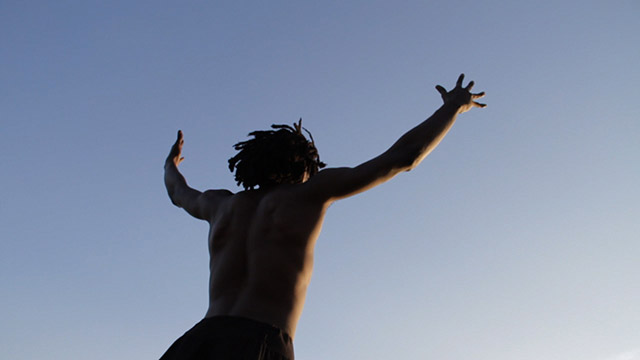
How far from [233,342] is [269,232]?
1.99 feet

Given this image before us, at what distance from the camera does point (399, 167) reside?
3.44 metres

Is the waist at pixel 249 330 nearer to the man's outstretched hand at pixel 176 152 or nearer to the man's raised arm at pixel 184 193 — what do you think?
the man's raised arm at pixel 184 193

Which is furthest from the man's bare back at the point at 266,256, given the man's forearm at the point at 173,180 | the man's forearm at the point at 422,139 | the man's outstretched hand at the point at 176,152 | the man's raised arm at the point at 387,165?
the man's outstretched hand at the point at 176,152

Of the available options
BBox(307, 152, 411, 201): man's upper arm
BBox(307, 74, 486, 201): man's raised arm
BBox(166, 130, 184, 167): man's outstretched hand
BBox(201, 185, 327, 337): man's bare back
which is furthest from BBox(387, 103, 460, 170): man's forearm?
BBox(166, 130, 184, 167): man's outstretched hand

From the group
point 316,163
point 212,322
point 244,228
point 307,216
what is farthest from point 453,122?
point 212,322

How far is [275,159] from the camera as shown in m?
3.68

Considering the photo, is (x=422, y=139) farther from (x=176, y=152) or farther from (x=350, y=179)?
(x=176, y=152)

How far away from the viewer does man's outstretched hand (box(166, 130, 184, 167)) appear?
16.2 ft

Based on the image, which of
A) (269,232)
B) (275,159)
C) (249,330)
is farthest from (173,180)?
(249,330)

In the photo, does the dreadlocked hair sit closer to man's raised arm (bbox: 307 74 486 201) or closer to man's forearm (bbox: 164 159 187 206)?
man's raised arm (bbox: 307 74 486 201)

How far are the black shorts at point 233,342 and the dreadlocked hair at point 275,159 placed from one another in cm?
92

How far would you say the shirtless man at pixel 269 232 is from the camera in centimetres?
296

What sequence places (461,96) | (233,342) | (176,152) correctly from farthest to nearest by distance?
(176,152) < (461,96) < (233,342)

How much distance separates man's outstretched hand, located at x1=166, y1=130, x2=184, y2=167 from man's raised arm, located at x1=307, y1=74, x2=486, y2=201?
1884mm
